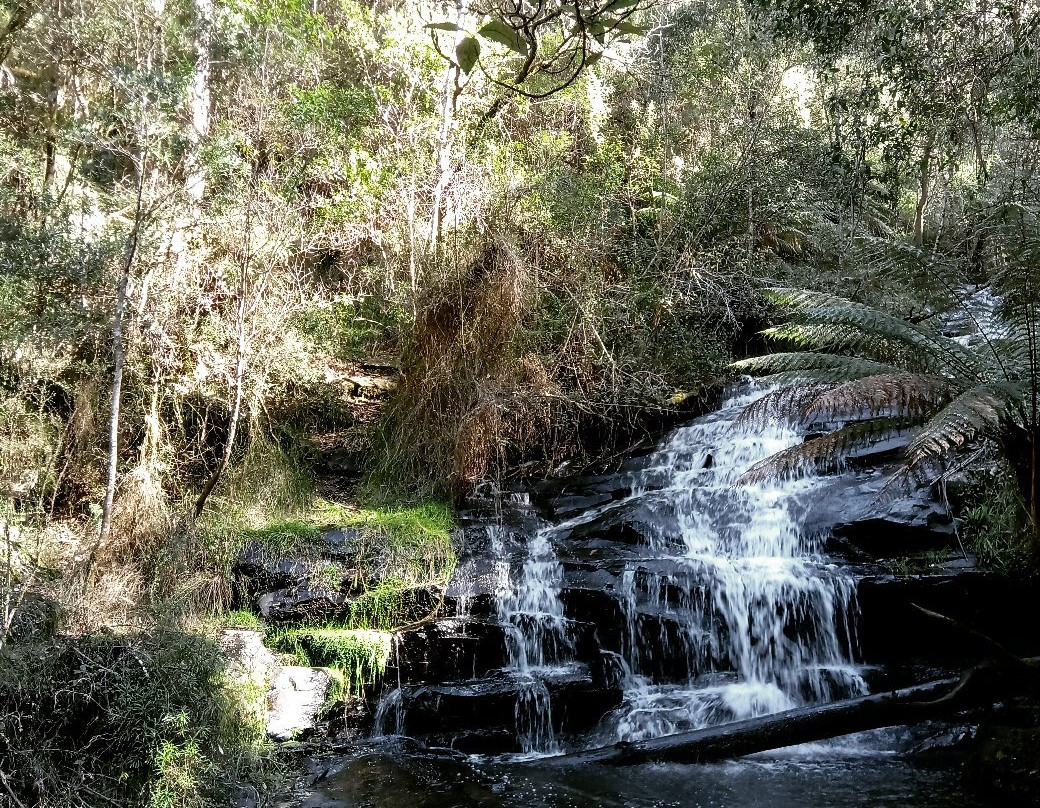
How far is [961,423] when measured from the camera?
4.63m

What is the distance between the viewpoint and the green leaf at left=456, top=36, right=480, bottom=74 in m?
1.47

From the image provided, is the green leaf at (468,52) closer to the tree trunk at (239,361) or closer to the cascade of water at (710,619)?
the cascade of water at (710,619)

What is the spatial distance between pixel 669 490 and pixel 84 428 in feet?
20.2

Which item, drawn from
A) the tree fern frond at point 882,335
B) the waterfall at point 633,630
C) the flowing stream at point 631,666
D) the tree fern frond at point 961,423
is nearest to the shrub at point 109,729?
the flowing stream at point 631,666

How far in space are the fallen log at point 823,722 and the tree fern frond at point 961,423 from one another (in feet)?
4.56

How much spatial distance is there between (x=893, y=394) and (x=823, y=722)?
104 inches

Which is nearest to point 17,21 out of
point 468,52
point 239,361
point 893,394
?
point 239,361

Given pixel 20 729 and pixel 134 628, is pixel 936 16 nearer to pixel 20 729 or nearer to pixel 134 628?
pixel 134 628

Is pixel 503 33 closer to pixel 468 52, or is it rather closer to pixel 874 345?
pixel 468 52

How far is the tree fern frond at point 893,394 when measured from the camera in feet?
17.6

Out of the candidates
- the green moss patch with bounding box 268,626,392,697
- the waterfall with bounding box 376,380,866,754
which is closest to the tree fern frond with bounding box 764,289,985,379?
the waterfall with bounding box 376,380,866,754

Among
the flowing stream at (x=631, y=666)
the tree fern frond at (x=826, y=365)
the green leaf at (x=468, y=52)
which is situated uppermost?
the tree fern frond at (x=826, y=365)

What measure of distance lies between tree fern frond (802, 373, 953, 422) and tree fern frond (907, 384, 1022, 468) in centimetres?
44

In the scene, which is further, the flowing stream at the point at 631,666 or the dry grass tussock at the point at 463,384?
the dry grass tussock at the point at 463,384
